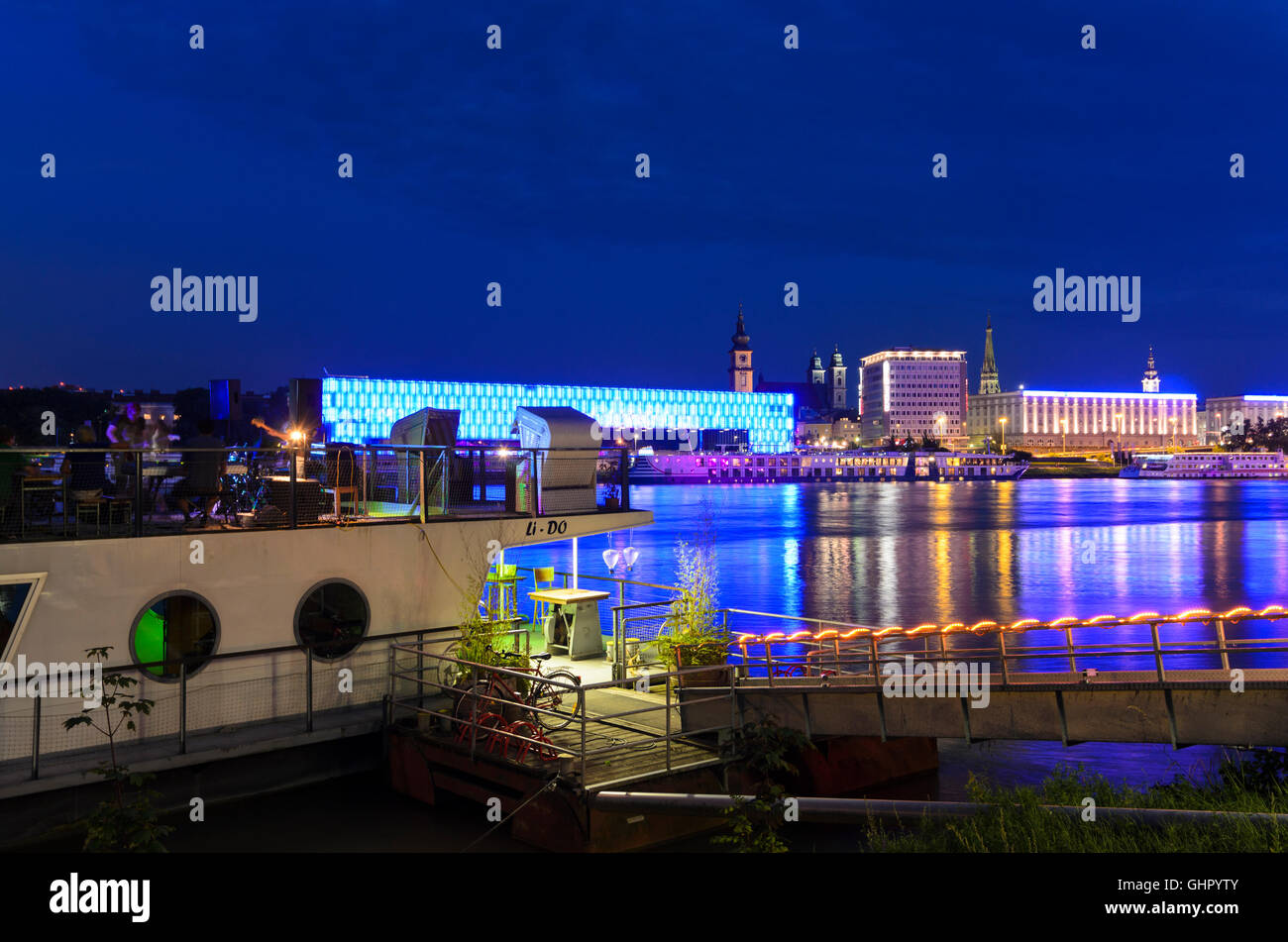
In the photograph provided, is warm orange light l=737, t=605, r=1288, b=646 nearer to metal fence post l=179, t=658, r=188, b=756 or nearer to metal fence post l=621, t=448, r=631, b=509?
metal fence post l=621, t=448, r=631, b=509

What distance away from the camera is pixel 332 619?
12.5 metres

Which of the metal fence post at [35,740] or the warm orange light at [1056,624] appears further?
the warm orange light at [1056,624]

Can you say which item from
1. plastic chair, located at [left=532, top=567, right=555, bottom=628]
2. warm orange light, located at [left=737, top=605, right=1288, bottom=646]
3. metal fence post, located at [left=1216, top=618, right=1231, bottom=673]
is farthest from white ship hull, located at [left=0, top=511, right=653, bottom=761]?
metal fence post, located at [left=1216, top=618, right=1231, bottom=673]

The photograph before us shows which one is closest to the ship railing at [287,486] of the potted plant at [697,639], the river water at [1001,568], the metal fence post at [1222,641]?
the potted plant at [697,639]

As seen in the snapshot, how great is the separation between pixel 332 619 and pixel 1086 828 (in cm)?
870

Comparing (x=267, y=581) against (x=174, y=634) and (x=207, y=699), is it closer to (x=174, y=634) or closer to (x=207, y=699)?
(x=174, y=634)

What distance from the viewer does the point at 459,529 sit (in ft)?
45.1

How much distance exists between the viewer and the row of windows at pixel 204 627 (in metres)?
11.0

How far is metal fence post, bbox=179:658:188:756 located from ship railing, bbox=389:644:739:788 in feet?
8.16

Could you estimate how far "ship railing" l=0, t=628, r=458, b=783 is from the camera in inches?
390

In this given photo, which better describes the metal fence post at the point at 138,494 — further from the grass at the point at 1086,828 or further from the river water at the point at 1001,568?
the river water at the point at 1001,568

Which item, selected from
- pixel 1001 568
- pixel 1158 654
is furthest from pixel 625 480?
pixel 1001 568

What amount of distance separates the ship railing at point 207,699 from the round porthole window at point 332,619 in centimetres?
4
